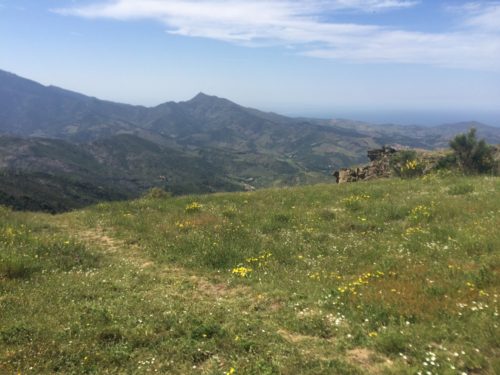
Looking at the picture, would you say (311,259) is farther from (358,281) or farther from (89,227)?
(89,227)

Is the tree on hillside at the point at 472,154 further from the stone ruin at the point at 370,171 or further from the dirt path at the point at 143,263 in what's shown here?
the dirt path at the point at 143,263

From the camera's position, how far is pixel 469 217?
17.5m

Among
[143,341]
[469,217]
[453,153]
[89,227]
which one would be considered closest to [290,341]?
[143,341]

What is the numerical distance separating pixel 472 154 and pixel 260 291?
3487cm

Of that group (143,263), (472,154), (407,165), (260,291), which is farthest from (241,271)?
Answer: (472,154)

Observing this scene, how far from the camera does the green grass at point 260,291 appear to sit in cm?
823

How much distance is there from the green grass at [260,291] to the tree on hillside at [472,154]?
18959 mm

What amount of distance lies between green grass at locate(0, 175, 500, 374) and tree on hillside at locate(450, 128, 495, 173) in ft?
62.2

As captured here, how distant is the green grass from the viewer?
8234 mm

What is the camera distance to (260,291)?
481 inches

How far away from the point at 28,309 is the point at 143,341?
12.3 feet

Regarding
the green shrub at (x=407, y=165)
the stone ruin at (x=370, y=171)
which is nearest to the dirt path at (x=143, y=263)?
the green shrub at (x=407, y=165)

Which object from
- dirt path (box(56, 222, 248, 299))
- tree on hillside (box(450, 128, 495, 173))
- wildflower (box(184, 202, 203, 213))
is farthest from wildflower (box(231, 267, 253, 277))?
tree on hillside (box(450, 128, 495, 173))

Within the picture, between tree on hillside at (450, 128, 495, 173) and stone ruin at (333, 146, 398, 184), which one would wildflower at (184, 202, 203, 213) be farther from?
stone ruin at (333, 146, 398, 184)
